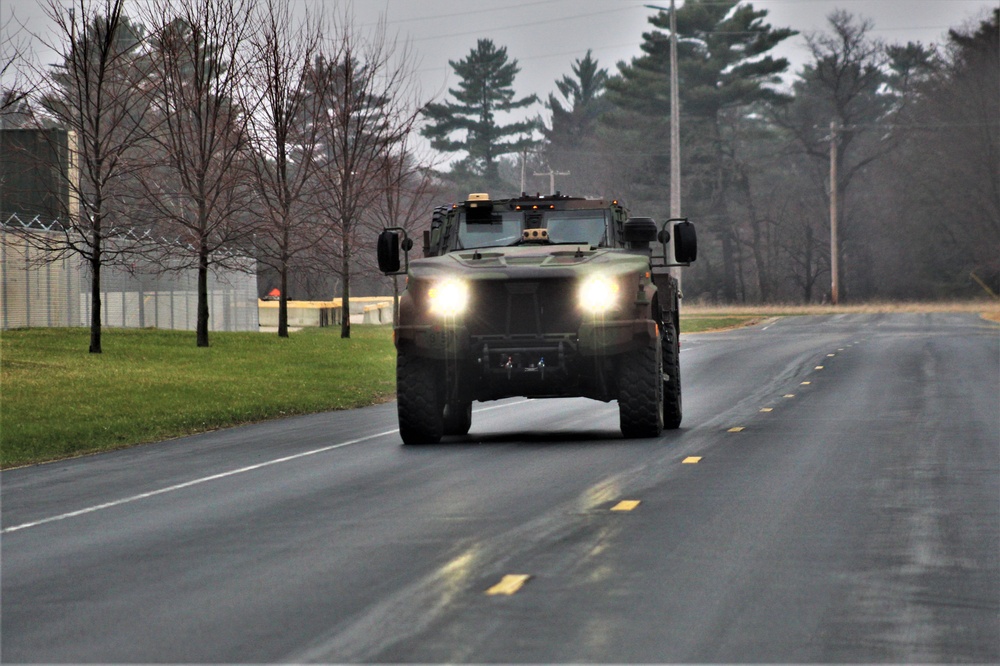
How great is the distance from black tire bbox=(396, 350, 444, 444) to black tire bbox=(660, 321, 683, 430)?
2.93 m

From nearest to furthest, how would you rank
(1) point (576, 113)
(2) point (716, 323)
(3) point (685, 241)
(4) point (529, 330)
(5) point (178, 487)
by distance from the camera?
(5) point (178, 487), (4) point (529, 330), (3) point (685, 241), (2) point (716, 323), (1) point (576, 113)

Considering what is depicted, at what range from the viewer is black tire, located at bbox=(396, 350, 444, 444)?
15.8 metres

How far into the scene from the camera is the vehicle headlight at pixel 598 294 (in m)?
15.2

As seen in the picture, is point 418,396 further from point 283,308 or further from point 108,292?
point 108,292

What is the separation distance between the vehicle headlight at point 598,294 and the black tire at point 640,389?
696 millimetres

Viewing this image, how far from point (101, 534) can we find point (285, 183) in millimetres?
29511

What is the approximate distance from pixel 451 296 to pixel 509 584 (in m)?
7.96

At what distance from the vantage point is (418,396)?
15852 millimetres

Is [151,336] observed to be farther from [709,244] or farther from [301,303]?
[709,244]

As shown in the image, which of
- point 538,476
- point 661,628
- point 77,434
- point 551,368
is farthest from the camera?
point 77,434

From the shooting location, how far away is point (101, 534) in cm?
993

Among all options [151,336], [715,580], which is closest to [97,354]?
[151,336]

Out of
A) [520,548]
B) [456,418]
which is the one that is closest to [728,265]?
[456,418]

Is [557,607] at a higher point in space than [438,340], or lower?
lower
